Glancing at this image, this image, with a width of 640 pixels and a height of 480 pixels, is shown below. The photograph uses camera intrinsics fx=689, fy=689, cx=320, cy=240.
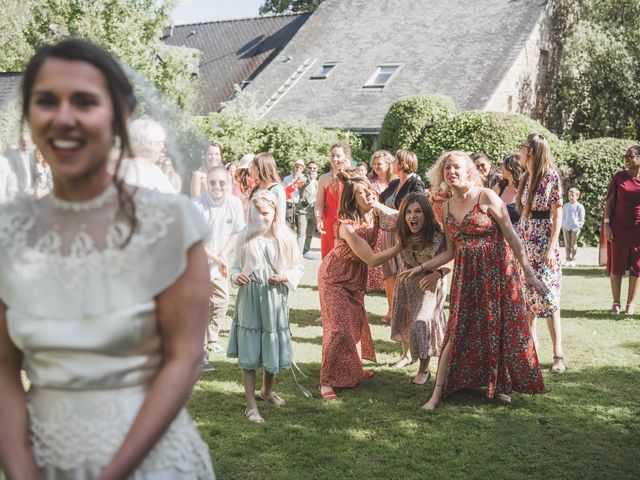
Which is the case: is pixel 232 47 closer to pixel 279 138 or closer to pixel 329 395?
pixel 279 138

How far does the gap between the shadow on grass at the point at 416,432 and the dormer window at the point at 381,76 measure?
67.5ft

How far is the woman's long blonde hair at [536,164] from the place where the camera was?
6.96 metres

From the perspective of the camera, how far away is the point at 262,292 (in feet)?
19.0

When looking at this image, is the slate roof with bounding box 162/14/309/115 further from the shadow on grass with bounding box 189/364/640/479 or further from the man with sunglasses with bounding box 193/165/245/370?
the shadow on grass with bounding box 189/364/640/479

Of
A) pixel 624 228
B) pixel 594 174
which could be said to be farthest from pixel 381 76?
pixel 624 228

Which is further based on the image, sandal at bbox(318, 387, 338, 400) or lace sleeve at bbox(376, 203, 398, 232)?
lace sleeve at bbox(376, 203, 398, 232)

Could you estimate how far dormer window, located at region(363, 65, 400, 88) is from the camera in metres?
26.1

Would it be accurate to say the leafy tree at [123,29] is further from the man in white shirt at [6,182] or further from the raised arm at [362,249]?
the man in white shirt at [6,182]

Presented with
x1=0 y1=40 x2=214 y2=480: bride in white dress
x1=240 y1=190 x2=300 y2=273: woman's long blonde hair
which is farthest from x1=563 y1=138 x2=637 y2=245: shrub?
x1=0 y1=40 x2=214 y2=480: bride in white dress

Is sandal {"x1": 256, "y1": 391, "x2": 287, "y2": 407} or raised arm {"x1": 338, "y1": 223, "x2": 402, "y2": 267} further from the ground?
raised arm {"x1": 338, "y1": 223, "x2": 402, "y2": 267}

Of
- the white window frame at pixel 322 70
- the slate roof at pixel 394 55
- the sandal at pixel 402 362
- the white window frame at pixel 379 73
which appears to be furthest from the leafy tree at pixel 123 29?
the sandal at pixel 402 362

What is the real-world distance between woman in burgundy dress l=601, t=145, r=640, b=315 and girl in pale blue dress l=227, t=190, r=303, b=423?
20.8 ft

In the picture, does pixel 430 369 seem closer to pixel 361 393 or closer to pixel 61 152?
pixel 361 393

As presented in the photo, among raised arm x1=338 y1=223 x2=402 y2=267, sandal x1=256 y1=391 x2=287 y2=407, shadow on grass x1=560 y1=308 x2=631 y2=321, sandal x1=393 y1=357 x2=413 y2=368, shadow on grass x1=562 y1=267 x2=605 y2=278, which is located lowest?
sandal x1=256 y1=391 x2=287 y2=407
